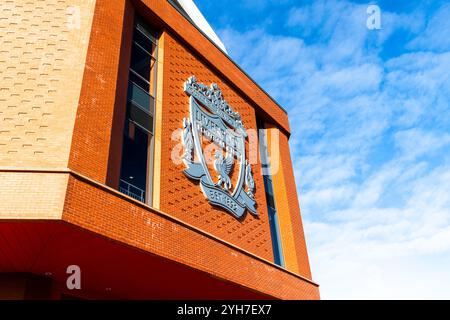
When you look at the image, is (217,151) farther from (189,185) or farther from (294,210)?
(294,210)

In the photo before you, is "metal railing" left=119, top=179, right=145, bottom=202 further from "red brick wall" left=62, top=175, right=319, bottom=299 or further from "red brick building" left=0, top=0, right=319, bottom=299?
"red brick wall" left=62, top=175, right=319, bottom=299

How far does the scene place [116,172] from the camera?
941cm

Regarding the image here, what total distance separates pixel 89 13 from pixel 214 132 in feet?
17.4

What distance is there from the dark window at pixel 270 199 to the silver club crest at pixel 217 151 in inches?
76.2

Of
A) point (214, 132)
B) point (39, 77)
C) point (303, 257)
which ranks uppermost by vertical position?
point (214, 132)

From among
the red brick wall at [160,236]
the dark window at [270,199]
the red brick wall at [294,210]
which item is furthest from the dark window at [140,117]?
the red brick wall at [294,210]

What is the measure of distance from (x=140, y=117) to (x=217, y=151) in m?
3.01

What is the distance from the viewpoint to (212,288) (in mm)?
10227

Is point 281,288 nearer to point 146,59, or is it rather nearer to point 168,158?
point 168,158

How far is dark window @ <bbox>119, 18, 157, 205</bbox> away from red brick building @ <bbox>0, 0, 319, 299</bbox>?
0.14ft

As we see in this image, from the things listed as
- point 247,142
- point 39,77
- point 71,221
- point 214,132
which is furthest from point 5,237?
point 247,142

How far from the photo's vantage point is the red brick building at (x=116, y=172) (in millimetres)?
7316

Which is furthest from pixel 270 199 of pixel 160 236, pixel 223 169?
pixel 160 236

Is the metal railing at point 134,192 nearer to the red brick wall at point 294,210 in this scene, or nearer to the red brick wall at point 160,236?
the red brick wall at point 160,236
